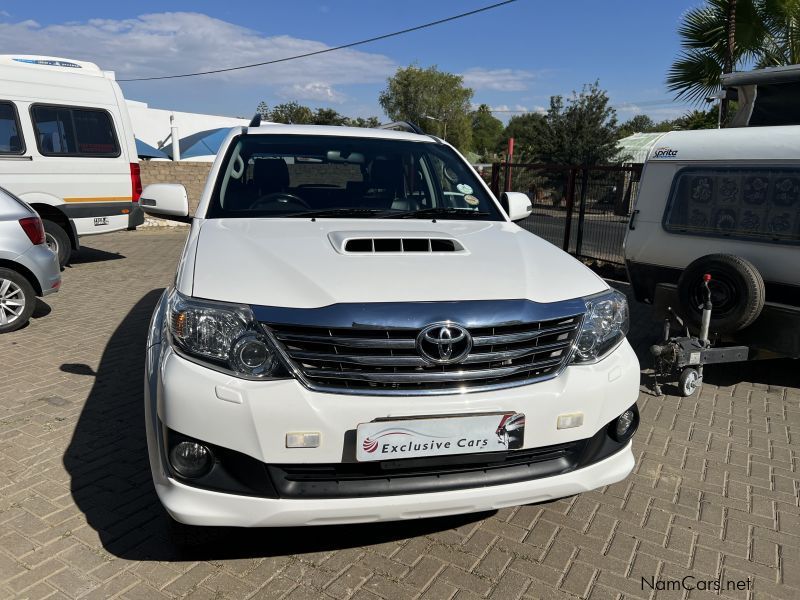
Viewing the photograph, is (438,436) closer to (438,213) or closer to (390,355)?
(390,355)

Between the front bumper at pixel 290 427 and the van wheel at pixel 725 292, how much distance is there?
2.97 m

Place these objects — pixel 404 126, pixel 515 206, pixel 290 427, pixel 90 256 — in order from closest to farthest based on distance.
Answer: pixel 290 427 < pixel 515 206 < pixel 404 126 < pixel 90 256

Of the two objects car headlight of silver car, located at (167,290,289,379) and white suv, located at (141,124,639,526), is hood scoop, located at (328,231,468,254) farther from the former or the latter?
car headlight of silver car, located at (167,290,289,379)

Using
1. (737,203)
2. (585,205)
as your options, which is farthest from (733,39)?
(737,203)

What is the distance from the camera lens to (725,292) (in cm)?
467

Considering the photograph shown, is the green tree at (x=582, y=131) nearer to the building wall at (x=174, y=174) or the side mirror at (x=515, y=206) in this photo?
the building wall at (x=174, y=174)

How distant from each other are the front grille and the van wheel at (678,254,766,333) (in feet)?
9.95

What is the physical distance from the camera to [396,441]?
6.93ft

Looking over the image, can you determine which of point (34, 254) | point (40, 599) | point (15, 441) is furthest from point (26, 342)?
point (40, 599)

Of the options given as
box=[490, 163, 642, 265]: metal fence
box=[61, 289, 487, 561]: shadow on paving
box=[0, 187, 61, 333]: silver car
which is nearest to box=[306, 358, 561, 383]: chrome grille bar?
box=[61, 289, 487, 561]: shadow on paving

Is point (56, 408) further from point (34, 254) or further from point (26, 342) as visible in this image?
point (34, 254)

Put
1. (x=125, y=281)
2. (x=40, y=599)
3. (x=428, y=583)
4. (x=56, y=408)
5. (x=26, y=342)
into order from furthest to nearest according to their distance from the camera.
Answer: (x=125, y=281), (x=26, y=342), (x=56, y=408), (x=428, y=583), (x=40, y=599)

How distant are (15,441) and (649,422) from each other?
407 cm

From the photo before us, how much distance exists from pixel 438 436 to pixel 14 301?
5491mm
